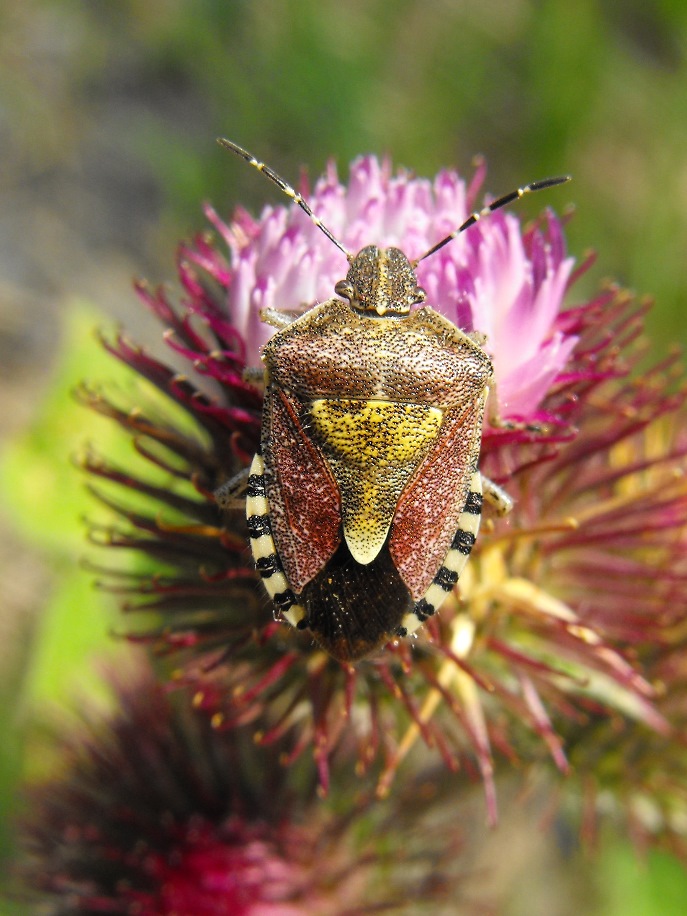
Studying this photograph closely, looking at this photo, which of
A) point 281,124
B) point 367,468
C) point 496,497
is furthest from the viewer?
point 281,124

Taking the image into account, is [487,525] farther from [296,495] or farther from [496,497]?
[296,495]

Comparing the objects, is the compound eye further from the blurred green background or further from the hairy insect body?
the blurred green background

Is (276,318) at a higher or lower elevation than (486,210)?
lower

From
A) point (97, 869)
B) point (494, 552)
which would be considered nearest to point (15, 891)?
→ point (97, 869)

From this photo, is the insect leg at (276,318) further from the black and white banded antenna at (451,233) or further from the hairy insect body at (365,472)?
the black and white banded antenna at (451,233)

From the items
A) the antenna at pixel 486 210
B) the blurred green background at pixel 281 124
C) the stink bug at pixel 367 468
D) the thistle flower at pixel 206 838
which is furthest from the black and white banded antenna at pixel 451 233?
the blurred green background at pixel 281 124

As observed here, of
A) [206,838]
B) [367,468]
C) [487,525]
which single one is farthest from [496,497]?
[206,838]

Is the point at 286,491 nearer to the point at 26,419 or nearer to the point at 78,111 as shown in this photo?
the point at 26,419
